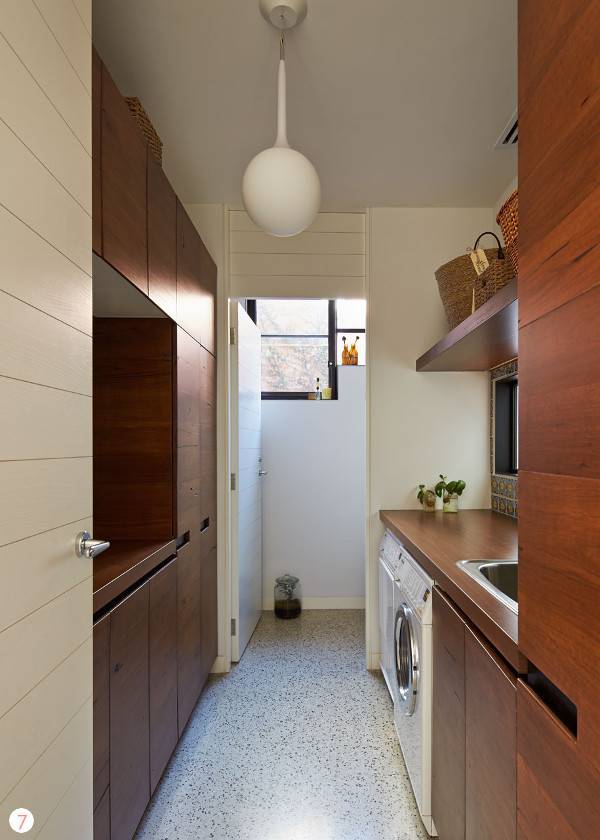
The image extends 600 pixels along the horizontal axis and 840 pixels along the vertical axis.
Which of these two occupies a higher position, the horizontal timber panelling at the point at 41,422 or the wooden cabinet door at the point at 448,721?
the horizontal timber panelling at the point at 41,422

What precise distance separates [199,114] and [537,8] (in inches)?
59.4

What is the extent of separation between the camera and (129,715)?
1.47 meters

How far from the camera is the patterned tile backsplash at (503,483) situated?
2563 millimetres

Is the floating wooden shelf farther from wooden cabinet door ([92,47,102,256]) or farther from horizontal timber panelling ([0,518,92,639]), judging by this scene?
horizontal timber panelling ([0,518,92,639])

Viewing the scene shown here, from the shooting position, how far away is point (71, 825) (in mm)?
1063

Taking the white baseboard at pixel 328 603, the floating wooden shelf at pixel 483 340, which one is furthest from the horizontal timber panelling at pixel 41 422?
the white baseboard at pixel 328 603

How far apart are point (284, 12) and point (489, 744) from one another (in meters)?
1.91

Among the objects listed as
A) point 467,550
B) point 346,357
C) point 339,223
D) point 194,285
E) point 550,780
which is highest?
point 339,223

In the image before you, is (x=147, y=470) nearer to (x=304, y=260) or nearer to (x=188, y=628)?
(x=188, y=628)

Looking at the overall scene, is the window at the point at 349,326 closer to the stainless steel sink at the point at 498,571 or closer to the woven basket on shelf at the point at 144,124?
the woven basket on shelf at the point at 144,124

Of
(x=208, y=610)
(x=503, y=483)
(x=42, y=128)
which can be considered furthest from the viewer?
(x=503, y=483)

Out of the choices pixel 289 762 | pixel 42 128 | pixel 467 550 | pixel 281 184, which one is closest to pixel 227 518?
pixel 289 762

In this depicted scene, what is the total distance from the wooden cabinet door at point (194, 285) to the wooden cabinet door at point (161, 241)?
0.08 m

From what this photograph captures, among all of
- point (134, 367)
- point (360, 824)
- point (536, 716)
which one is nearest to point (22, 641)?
point (536, 716)
